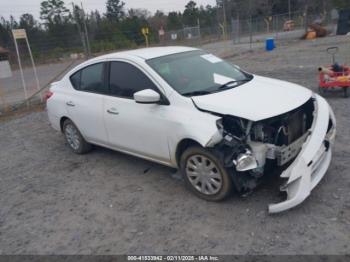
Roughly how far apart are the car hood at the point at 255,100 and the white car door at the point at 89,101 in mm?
1750

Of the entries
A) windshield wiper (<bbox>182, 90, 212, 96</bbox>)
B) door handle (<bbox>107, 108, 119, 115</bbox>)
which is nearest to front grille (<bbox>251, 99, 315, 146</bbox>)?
windshield wiper (<bbox>182, 90, 212, 96</bbox>)

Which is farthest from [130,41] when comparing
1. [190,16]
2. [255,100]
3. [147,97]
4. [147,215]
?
[147,215]

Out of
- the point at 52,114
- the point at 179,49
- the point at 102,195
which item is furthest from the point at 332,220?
the point at 52,114

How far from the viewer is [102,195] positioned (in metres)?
4.58

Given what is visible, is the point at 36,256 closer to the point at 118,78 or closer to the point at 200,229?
the point at 200,229

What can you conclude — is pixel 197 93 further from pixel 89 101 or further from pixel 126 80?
pixel 89 101

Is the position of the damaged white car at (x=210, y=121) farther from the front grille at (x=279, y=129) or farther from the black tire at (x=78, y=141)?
the black tire at (x=78, y=141)

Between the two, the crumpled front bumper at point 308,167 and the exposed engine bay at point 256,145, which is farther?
the exposed engine bay at point 256,145

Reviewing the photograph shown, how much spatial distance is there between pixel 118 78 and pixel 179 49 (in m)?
1.01

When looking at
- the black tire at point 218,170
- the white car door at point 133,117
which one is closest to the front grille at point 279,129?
the black tire at point 218,170

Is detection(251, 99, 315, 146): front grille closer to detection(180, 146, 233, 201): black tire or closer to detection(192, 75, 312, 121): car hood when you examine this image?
detection(192, 75, 312, 121): car hood

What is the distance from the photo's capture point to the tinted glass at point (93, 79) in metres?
5.17

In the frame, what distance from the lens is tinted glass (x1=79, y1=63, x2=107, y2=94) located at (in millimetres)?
5172

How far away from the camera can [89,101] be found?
529 centimetres
